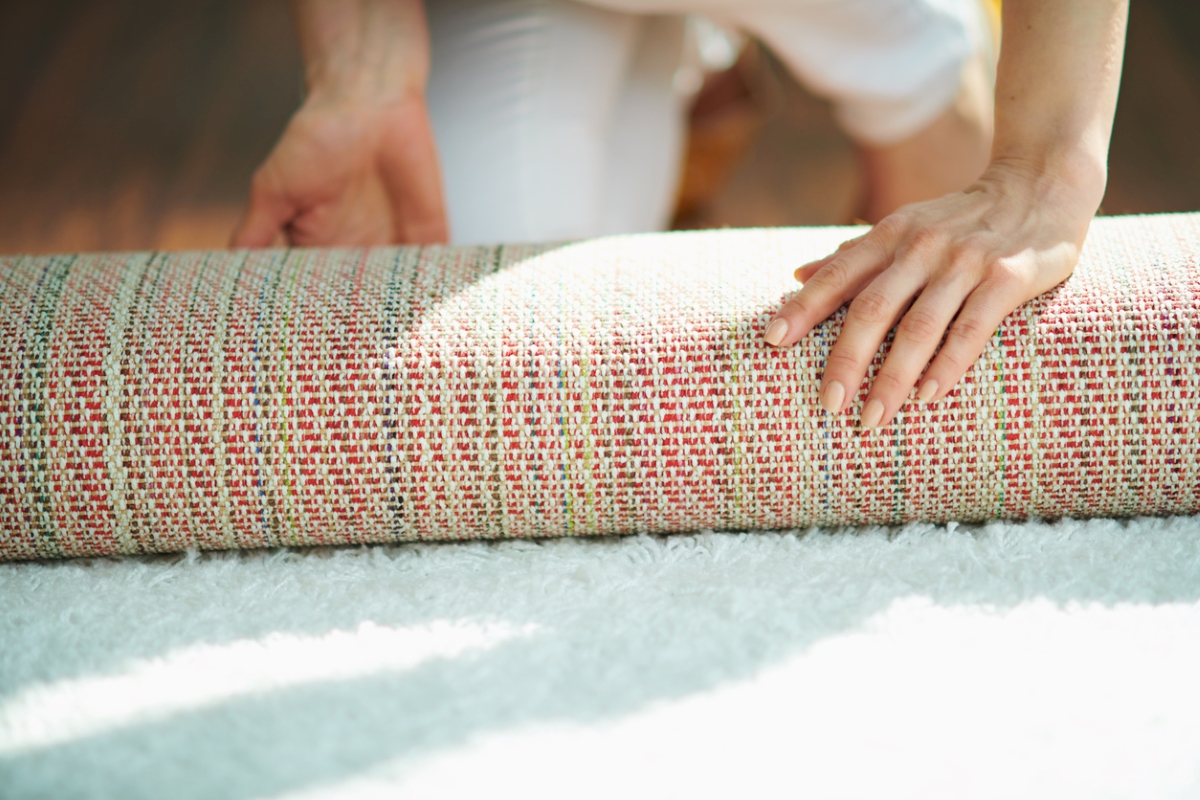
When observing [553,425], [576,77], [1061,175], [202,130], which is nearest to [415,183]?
[576,77]

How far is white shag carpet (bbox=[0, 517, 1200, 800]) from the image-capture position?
13.6 inches

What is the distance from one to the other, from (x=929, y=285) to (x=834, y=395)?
0.09 meters

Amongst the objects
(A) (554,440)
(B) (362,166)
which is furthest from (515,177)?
(A) (554,440)

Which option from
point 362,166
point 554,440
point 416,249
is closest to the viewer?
point 554,440

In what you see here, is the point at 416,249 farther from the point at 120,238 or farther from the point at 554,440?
the point at 120,238

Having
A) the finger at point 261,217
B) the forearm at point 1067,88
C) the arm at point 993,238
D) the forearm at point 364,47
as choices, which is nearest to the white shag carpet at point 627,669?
the arm at point 993,238

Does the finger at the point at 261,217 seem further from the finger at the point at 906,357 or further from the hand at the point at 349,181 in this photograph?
the finger at the point at 906,357

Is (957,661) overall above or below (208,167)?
above

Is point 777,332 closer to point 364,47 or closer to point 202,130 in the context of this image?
point 364,47

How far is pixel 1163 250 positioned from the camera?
515 millimetres

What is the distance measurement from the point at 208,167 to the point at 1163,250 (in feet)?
4.52

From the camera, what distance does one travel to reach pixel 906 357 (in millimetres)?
458

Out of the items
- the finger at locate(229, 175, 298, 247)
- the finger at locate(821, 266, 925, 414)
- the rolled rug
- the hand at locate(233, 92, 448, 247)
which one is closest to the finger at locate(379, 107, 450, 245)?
the hand at locate(233, 92, 448, 247)

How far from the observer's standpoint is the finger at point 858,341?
1.50 feet
